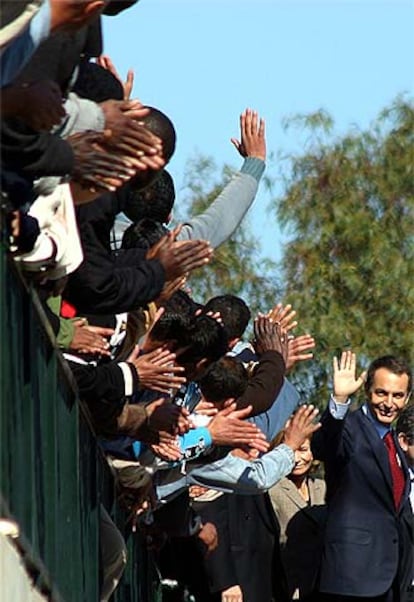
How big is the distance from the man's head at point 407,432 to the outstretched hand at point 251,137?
8.47ft

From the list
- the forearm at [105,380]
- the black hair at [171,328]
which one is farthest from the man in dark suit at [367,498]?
the forearm at [105,380]

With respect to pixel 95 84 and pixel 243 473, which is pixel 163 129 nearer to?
pixel 95 84

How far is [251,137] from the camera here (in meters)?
13.1

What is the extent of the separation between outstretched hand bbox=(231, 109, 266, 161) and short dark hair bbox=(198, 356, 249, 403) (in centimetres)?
107

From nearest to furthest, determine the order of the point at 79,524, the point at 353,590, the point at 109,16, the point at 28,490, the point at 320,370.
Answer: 1. the point at 28,490
2. the point at 109,16
3. the point at 79,524
4. the point at 353,590
5. the point at 320,370

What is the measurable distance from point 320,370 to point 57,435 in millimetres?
11976

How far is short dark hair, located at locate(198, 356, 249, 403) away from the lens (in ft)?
41.7

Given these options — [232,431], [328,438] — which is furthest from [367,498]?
[232,431]

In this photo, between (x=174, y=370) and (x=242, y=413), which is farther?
(x=242, y=413)

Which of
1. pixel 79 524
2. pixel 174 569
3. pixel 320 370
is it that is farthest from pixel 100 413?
pixel 320 370

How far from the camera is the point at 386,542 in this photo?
14367 mm

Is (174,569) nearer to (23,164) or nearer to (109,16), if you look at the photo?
(109,16)

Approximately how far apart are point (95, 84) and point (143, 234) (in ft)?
5.38

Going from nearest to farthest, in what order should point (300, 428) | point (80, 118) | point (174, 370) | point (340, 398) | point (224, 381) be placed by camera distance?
point (80, 118)
point (174, 370)
point (224, 381)
point (340, 398)
point (300, 428)
